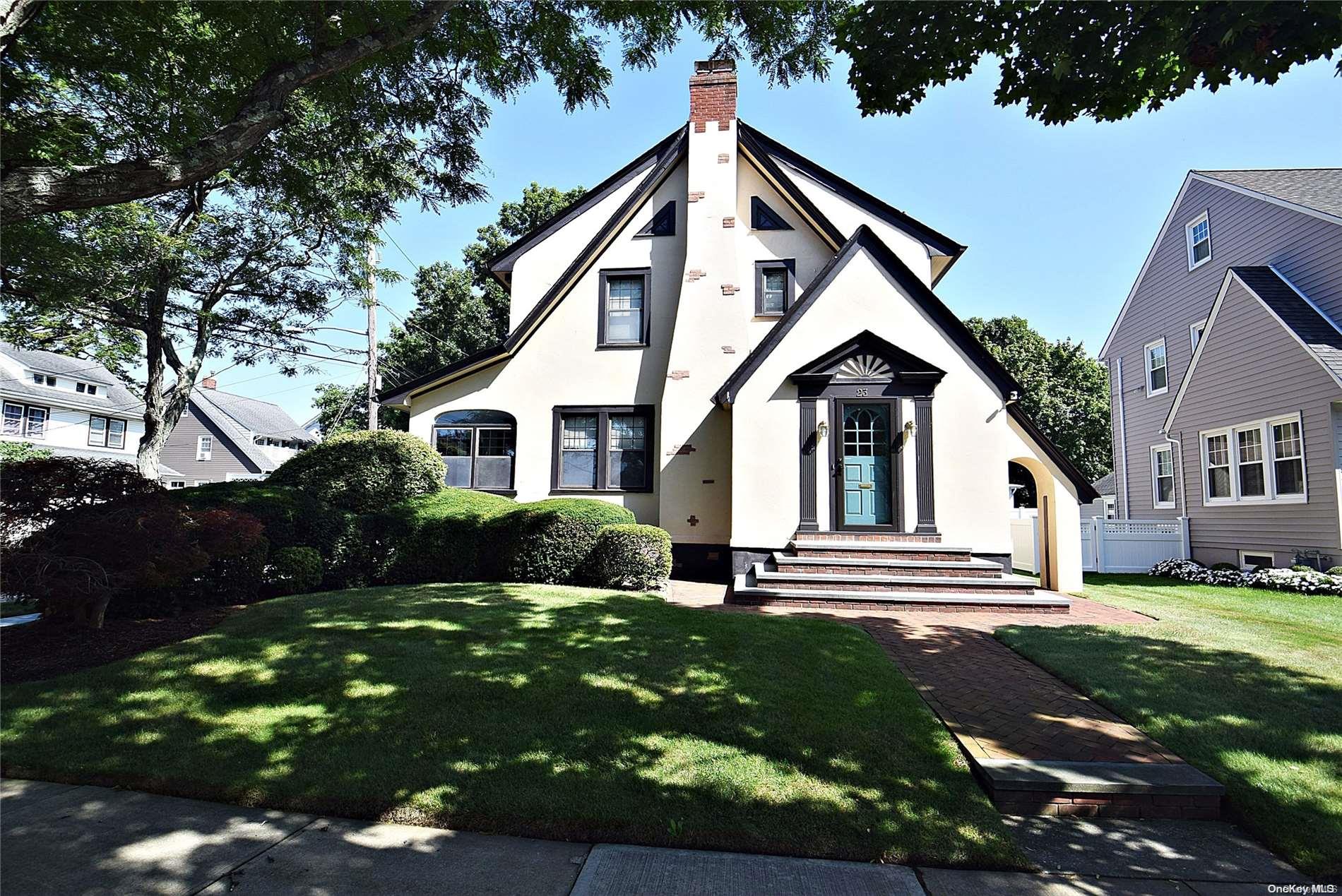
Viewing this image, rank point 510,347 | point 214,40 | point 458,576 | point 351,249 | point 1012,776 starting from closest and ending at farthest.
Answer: point 1012,776 → point 214,40 → point 458,576 → point 510,347 → point 351,249

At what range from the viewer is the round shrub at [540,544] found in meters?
10.1

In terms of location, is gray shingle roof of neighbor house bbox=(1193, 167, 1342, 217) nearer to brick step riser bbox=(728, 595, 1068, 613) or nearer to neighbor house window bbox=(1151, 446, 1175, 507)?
neighbor house window bbox=(1151, 446, 1175, 507)

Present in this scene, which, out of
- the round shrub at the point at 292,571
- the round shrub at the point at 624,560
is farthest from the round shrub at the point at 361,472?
the round shrub at the point at 624,560

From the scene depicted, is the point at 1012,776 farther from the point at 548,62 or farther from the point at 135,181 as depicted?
the point at 548,62

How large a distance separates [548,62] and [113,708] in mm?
7977

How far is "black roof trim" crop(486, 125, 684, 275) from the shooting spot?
1552cm

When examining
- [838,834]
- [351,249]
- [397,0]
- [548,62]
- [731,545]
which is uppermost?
[351,249]

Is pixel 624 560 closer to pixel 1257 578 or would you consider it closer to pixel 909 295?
pixel 909 295

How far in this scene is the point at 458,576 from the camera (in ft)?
33.9

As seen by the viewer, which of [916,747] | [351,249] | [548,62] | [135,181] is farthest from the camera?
[351,249]

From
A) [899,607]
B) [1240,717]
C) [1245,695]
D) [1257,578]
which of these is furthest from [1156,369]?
[1240,717]

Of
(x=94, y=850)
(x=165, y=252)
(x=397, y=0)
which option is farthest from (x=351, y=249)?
(x=94, y=850)

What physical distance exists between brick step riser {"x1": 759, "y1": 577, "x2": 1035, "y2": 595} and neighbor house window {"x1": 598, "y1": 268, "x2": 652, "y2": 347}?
719 centimetres

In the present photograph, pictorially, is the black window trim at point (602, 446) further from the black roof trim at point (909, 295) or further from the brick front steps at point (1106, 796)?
the brick front steps at point (1106, 796)
